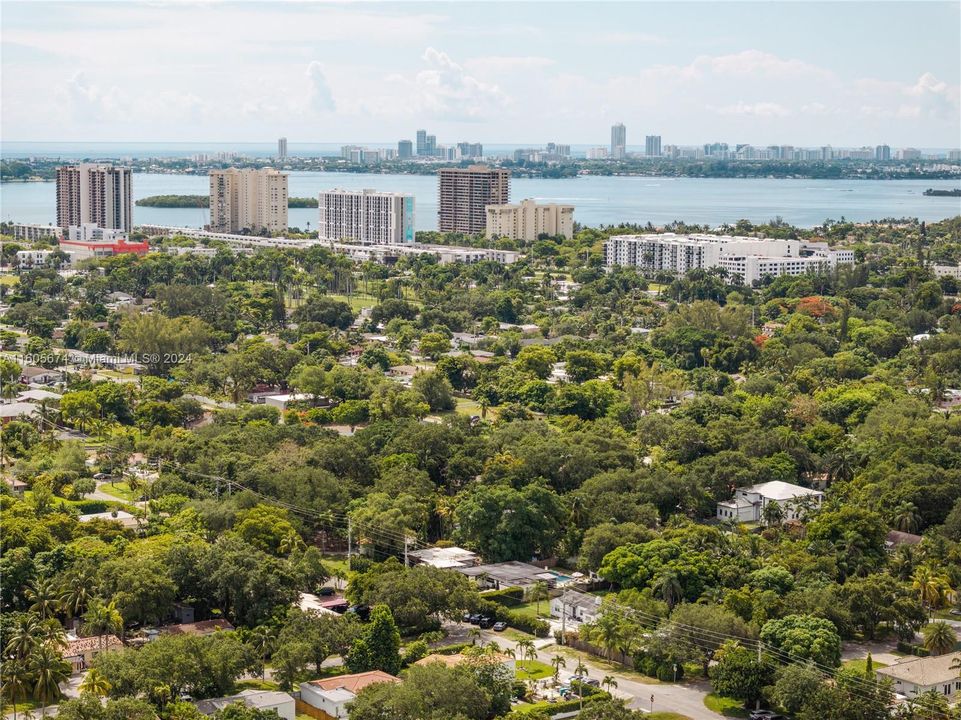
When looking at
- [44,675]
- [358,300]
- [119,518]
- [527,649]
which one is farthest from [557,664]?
[358,300]

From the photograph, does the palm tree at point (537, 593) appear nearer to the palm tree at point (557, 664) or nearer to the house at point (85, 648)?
the palm tree at point (557, 664)

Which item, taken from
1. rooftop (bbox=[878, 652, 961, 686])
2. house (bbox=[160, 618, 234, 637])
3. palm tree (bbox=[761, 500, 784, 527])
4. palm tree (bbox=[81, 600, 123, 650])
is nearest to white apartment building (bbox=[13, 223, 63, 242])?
palm tree (bbox=[761, 500, 784, 527])

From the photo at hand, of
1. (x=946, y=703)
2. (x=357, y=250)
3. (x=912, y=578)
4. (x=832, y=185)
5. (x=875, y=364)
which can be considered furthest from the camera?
(x=832, y=185)

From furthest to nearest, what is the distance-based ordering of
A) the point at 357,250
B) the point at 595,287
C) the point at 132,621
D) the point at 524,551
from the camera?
the point at 357,250
the point at 595,287
the point at 524,551
the point at 132,621

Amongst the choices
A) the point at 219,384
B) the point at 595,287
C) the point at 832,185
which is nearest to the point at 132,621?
the point at 219,384

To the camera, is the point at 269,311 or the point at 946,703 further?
the point at 269,311

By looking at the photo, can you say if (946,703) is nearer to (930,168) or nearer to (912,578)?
(912,578)
